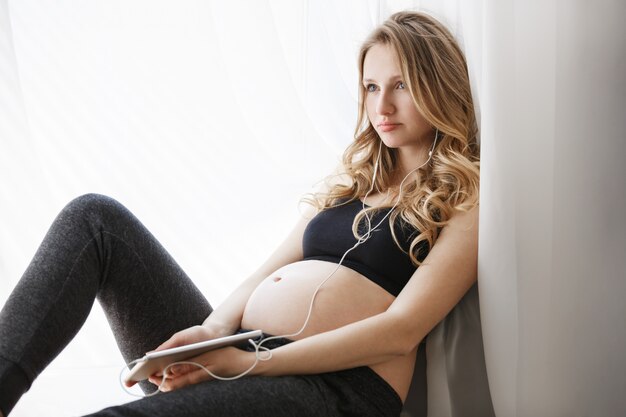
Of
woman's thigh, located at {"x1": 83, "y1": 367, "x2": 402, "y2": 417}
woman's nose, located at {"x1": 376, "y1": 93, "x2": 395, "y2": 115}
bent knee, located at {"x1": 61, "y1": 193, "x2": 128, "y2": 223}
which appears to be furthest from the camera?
woman's nose, located at {"x1": 376, "y1": 93, "x2": 395, "y2": 115}

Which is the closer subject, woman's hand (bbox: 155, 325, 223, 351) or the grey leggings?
the grey leggings

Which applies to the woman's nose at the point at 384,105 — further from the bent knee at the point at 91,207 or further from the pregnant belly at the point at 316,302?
the bent knee at the point at 91,207

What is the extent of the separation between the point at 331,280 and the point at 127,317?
16.0 inches

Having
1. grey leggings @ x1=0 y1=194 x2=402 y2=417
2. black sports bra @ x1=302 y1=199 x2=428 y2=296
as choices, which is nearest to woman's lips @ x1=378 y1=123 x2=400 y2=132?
black sports bra @ x1=302 y1=199 x2=428 y2=296

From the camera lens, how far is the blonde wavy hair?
1251 millimetres

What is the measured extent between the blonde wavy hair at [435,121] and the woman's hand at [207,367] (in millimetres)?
367

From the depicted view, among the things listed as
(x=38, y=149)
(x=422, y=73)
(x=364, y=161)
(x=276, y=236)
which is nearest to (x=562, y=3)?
(x=422, y=73)

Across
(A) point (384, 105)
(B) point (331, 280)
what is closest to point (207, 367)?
(B) point (331, 280)

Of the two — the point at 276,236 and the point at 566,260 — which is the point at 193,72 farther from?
the point at 566,260

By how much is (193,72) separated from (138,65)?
0.15 m

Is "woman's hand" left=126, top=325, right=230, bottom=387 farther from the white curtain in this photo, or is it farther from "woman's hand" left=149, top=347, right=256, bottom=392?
the white curtain

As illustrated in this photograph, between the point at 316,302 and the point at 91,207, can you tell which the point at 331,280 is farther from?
the point at 91,207

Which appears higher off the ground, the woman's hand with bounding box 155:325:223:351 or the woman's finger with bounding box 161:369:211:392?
the woman's hand with bounding box 155:325:223:351

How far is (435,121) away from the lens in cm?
132
